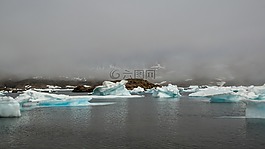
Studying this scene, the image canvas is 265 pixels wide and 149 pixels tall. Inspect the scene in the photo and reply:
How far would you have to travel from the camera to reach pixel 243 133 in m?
12.6

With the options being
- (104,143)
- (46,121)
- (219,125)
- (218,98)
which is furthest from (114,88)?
(104,143)

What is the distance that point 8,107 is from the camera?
17953mm

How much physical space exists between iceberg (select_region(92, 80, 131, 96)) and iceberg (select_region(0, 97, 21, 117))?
87.0ft

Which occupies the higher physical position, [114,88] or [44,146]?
[114,88]

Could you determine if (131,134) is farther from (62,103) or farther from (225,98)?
(225,98)

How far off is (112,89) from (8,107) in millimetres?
27907

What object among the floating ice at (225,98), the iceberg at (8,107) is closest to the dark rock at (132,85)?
A: the floating ice at (225,98)

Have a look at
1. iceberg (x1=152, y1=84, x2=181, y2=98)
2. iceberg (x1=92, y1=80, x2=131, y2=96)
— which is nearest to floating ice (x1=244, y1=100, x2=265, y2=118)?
iceberg (x1=152, y1=84, x2=181, y2=98)

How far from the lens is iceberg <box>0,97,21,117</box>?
1727 cm

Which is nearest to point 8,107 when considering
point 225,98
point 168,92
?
point 225,98

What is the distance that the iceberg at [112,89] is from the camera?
4488cm

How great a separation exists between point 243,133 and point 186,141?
2.99 metres

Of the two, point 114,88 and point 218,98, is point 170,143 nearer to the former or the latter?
point 218,98

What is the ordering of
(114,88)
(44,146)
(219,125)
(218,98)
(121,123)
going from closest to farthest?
(44,146), (219,125), (121,123), (218,98), (114,88)
